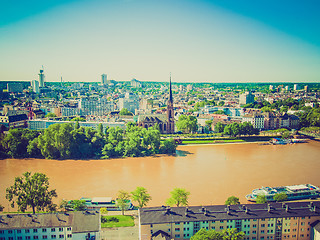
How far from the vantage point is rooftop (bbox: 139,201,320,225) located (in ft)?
42.8

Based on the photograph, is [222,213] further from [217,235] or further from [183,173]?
[183,173]

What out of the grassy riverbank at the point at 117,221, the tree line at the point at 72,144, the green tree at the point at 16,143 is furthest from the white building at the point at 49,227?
the green tree at the point at 16,143

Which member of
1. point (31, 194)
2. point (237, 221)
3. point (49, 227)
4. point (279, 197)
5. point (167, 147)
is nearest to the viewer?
point (49, 227)

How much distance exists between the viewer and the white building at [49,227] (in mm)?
12219

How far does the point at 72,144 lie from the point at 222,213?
64.3 feet

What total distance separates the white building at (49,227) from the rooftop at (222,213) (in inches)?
89.5

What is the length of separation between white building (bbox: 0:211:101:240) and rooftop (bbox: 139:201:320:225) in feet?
7.46

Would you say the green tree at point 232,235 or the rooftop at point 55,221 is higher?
the rooftop at point 55,221

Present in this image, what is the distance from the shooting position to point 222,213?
44.0 ft

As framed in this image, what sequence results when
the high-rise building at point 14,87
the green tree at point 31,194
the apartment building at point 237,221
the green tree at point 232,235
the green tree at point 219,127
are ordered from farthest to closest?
the high-rise building at point 14,87 → the green tree at point 219,127 → the green tree at point 31,194 → the apartment building at point 237,221 → the green tree at point 232,235

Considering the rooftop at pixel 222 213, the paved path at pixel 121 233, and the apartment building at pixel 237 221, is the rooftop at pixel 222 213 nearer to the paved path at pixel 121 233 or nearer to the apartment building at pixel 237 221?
the apartment building at pixel 237 221

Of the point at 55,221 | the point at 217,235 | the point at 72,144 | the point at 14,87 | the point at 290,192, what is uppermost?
the point at 14,87

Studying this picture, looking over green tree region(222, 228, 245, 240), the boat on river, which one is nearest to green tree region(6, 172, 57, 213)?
green tree region(222, 228, 245, 240)

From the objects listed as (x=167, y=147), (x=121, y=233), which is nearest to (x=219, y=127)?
(x=167, y=147)
